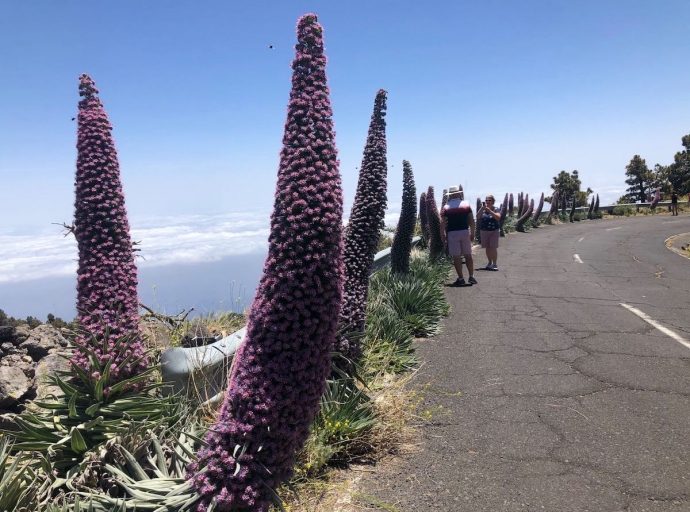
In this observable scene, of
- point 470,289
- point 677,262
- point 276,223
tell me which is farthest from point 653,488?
point 677,262

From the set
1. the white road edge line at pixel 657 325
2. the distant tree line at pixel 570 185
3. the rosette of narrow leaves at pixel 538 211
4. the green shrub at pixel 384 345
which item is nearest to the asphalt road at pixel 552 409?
the white road edge line at pixel 657 325

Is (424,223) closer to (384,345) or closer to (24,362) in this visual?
(384,345)

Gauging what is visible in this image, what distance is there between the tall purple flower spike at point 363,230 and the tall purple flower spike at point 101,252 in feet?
6.89

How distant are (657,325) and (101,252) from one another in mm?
8496

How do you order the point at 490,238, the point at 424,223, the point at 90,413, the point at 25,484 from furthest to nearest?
the point at 424,223
the point at 490,238
the point at 90,413
the point at 25,484

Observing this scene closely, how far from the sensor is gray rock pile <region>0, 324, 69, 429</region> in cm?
449

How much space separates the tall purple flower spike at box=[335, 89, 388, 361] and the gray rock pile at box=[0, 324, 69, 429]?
2.65 metres

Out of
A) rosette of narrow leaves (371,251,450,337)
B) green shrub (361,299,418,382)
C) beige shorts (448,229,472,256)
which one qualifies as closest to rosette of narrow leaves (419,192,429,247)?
beige shorts (448,229,472,256)

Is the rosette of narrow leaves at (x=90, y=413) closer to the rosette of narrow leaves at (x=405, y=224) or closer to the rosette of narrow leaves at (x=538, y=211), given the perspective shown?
the rosette of narrow leaves at (x=405, y=224)

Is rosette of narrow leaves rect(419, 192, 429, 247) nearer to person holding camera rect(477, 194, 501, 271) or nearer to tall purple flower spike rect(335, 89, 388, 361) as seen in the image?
person holding camera rect(477, 194, 501, 271)

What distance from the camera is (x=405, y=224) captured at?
32.1 feet

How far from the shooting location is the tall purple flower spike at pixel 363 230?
5254 millimetres

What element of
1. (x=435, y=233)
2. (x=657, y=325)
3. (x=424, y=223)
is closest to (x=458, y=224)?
(x=435, y=233)

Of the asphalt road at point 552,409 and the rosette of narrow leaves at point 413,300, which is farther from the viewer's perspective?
the rosette of narrow leaves at point 413,300
